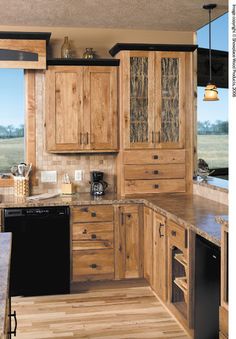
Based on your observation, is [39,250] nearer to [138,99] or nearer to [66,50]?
[138,99]

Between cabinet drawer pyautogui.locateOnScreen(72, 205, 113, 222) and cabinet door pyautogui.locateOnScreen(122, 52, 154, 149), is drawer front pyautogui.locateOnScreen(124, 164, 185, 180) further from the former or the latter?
cabinet drawer pyautogui.locateOnScreen(72, 205, 113, 222)

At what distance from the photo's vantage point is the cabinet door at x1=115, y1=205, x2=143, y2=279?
4723mm

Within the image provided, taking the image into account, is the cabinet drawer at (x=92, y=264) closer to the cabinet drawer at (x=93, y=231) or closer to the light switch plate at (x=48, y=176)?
the cabinet drawer at (x=93, y=231)

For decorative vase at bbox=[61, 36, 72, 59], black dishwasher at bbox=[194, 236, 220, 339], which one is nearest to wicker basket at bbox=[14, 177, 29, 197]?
decorative vase at bbox=[61, 36, 72, 59]

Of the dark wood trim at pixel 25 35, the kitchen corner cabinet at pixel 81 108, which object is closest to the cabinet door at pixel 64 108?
the kitchen corner cabinet at pixel 81 108

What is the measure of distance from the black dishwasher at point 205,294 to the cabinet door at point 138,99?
174 centimetres

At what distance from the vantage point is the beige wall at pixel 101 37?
5051 mm

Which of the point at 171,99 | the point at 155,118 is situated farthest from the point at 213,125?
the point at 155,118

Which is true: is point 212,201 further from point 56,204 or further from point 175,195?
point 56,204

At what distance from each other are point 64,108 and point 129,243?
1491 millimetres

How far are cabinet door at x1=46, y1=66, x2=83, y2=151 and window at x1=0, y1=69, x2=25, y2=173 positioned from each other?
38 cm

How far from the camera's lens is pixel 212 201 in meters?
4.54

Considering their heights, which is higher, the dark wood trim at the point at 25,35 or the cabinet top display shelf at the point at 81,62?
the dark wood trim at the point at 25,35

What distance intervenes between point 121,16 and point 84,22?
1.45 ft
